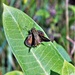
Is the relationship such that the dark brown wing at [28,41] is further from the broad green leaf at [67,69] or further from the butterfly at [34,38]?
the broad green leaf at [67,69]

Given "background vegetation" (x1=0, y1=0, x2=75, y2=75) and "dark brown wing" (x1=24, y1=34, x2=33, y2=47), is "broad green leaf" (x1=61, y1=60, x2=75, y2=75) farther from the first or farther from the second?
"background vegetation" (x1=0, y1=0, x2=75, y2=75)

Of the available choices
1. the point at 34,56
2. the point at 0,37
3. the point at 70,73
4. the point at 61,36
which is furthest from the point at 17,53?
the point at 0,37

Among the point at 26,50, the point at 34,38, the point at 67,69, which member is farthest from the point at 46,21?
the point at 67,69

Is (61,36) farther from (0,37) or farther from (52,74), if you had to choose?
(52,74)

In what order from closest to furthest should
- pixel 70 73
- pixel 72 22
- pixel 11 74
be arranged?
pixel 70 73
pixel 11 74
pixel 72 22

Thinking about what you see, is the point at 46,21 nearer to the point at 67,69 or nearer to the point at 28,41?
the point at 28,41

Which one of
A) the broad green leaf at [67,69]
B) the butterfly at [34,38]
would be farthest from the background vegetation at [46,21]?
the broad green leaf at [67,69]
